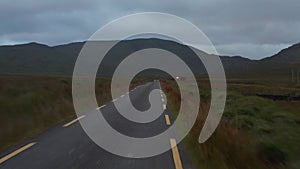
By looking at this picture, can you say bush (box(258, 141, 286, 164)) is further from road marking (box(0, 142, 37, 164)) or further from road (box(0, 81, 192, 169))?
road marking (box(0, 142, 37, 164))

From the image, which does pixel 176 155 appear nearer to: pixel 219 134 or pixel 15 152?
pixel 219 134

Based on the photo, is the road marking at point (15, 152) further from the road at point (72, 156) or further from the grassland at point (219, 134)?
the grassland at point (219, 134)

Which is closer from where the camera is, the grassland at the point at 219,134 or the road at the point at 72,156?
the road at the point at 72,156

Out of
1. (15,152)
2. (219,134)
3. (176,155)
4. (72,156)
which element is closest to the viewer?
(72,156)

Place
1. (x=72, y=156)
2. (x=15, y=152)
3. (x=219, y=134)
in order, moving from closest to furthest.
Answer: (x=72, y=156) < (x=15, y=152) < (x=219, y=134)

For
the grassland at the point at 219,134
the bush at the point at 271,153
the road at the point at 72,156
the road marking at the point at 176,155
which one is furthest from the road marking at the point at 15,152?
the bush at the point at 271,153

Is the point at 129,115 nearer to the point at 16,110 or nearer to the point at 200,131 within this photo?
the point at 16,110

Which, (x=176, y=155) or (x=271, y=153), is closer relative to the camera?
(x=176, y=155)

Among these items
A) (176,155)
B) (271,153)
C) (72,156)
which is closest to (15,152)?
(72,156)

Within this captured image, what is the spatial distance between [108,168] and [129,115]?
29.7ft

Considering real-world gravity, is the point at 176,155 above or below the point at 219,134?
below

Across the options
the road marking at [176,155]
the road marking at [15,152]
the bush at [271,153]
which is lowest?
the bush at [271,153]

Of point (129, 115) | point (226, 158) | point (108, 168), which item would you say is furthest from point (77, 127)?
point (226, 158)

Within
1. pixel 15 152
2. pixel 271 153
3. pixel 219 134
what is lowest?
pixel 271 153
